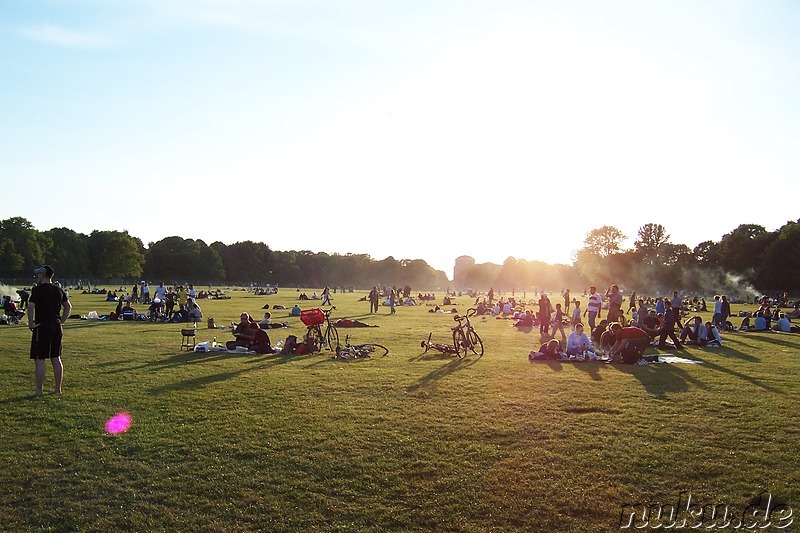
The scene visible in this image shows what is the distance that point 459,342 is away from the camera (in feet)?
59.4

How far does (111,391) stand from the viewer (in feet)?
37.5

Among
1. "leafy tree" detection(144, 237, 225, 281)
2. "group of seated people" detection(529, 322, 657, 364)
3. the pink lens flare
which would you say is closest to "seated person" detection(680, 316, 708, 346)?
"group of seated people" detection(529, 322, 657, 364)

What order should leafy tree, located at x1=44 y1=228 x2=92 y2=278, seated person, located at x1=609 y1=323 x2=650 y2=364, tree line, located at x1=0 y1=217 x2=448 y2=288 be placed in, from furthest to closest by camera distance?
leafy tree, located at x1=44 y1=228 x2=92 y2=278 < tree line, located at x1=0 y1=217 x2=448 y2=288 < seated person, located at x1=609 y1=323 x2=650 y2=364

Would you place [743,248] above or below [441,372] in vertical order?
above

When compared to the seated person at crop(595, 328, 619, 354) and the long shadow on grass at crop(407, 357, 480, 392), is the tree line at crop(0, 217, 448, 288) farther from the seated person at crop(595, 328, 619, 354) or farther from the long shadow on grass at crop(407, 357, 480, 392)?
the seated person at crop(595, 328, 619, 354)

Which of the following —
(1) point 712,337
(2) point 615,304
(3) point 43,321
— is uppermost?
(2) point 615,304

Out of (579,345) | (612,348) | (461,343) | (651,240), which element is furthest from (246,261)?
(612,348)

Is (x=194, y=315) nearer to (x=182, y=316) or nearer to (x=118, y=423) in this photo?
(x=182, y=316)

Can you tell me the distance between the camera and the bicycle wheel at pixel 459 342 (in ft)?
58.8

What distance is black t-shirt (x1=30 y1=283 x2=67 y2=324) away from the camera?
10641 mm

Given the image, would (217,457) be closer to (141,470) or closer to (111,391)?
(141,470)

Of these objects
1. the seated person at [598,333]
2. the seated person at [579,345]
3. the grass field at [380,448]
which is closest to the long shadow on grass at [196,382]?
the grass field at [380,448]

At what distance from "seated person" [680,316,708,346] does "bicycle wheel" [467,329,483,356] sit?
8942mm

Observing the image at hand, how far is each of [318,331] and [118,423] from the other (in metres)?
9.93
